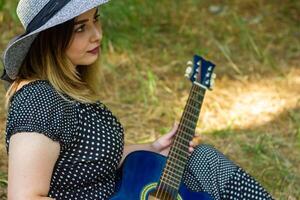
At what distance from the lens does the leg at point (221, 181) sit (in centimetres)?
248

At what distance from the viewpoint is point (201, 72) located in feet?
7.98

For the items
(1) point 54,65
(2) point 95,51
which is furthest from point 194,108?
(1) point 54,65

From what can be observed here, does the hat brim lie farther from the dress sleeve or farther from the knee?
the knee

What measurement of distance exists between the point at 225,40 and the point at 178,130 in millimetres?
2503

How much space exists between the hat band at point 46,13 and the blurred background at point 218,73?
96 centimetres

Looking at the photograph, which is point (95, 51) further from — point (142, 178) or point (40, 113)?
point (142, 178)

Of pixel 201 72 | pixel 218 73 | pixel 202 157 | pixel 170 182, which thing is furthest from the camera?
pixel 218 73

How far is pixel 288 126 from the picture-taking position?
381 cm

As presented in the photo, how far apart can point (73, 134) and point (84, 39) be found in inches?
11.3

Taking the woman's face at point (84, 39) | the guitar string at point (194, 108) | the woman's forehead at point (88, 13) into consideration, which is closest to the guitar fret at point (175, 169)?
the guitar string at point (194, 108)

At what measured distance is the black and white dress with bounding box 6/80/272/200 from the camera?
2.04 meters

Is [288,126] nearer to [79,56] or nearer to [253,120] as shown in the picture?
[253,120]

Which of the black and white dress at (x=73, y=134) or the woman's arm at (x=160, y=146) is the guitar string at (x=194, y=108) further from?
the black and white dress at (x=73, y=134)

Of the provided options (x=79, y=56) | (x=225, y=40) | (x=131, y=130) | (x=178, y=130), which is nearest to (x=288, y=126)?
(x=131, y=130)
